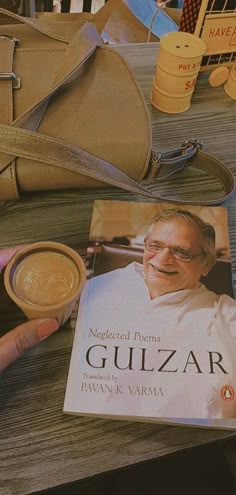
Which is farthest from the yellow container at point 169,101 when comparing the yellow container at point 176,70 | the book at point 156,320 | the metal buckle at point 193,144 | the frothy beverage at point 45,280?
the frothy beverage at point 45,280

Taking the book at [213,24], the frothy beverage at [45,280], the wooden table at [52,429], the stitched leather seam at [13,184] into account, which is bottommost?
the wooden table at [52,429]

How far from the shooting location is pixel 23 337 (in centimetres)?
50

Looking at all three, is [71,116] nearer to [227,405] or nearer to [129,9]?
[227,405]

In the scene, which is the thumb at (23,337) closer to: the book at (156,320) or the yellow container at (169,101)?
the book at (156,320)

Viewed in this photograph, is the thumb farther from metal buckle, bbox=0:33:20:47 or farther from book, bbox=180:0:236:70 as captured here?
book, bbox=180:0:236:70

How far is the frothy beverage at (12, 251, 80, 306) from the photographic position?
0.50m

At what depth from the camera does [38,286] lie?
20.1 inches

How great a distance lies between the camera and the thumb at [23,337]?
49 cm

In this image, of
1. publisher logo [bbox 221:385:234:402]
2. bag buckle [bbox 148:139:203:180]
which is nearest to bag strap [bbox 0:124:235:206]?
bag buckle [bbox 148:139:203:180]

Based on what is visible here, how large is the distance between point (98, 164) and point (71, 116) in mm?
85

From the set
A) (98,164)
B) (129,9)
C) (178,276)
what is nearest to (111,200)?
(98,164)

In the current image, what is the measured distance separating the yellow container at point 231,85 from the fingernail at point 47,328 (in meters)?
0.59

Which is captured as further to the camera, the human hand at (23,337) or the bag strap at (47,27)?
the bag strap at (47,27)

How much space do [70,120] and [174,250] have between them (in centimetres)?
23
